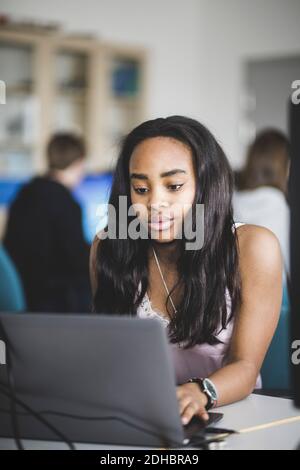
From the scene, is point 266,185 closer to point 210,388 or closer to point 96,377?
point 210,388

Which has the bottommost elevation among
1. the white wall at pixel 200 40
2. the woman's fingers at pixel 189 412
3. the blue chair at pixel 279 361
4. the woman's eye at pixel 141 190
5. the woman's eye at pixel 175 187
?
the blue chair at pixel 279 361

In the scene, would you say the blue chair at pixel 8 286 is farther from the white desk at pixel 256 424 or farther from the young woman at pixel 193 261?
the white desk at pixel 256 424

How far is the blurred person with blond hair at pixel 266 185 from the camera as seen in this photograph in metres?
2.98

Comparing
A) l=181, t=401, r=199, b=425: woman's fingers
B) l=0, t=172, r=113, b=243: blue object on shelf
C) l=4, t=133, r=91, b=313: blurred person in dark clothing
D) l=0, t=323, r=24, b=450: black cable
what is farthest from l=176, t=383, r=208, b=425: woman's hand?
l=0, t=172, r=113, b=243: blue object on shelf

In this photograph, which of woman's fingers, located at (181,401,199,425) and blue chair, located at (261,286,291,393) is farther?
blue chair, located at (261,286,291,393)

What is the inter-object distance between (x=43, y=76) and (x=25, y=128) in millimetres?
411

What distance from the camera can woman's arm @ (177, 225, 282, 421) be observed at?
129 centimetres

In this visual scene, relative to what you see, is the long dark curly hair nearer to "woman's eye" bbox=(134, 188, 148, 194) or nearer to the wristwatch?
"woman's eye" bbox=(134, 188, 148, 194)

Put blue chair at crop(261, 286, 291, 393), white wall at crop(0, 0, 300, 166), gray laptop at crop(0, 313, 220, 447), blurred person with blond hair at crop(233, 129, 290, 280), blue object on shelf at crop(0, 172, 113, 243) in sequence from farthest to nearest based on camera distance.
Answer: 1. white wall at crop(0, 0, 300, 166)
2. blue object on shelf at crop(0, 172, 113, 243)
3. blurred person with blond hair at crop(233, 129, 290, 280)
4. blue chair at crop(261, 286, 291, 393)
5. gray laptop at crop(0, 313, 220, 447)

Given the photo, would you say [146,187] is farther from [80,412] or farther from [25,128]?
[25,128]

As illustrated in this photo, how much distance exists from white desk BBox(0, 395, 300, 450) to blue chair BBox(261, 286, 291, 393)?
0.36 m

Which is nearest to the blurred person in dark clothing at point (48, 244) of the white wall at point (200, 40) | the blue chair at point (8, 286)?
the blue chair at point (8, 286)

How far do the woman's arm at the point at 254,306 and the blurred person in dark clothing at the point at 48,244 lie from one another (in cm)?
196
